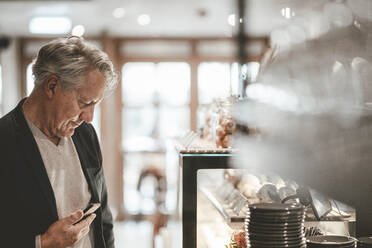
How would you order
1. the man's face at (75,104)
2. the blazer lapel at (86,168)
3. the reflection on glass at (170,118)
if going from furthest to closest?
the reflection on glass at (170,118) → the blazer lapel at (86,168) → the man's face at (75,104)

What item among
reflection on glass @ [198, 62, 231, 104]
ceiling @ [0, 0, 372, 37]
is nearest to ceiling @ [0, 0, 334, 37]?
ceiling @ [0, 0, 372, 37]

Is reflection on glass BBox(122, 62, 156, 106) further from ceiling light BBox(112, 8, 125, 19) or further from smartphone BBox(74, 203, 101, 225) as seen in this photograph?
smartphone BBox(74, 203, 101, 225)

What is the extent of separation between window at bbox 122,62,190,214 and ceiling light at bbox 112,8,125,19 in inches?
59.2

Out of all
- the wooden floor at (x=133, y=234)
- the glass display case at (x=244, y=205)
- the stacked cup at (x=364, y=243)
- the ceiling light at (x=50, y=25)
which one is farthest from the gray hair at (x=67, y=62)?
the ceiling light at (x=50, y=25)

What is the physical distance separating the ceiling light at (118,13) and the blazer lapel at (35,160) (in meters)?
4.85

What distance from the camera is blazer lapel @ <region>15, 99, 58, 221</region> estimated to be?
1.71m

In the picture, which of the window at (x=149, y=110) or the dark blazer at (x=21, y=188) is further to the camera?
the window at (x=149, y=110)

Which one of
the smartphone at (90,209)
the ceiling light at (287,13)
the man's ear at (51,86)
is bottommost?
the smartphone at (90,209)

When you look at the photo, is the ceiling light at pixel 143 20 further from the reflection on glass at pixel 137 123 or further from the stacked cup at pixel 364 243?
the stacked cup at pixel 364 243

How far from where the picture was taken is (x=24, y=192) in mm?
1686

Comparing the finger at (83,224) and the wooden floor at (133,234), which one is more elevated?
the finger at (83,224)

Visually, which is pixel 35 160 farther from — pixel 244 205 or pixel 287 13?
pixel 287 13

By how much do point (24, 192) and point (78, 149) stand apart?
1.07 feet

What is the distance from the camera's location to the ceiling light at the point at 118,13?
639cm
